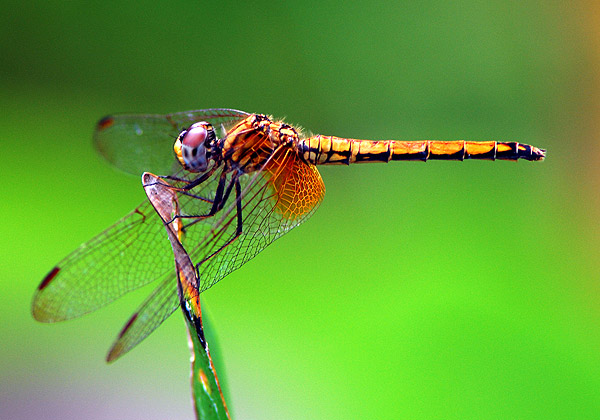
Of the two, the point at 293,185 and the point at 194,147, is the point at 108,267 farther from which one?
the point at 293,185

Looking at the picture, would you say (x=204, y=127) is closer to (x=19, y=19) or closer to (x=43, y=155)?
(x=43, y=155)

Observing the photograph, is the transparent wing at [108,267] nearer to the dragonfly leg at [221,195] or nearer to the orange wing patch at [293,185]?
the dragonfly leg at [221,195]

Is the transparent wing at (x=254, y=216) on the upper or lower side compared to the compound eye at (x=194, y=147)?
lower

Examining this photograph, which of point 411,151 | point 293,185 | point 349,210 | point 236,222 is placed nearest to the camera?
point 236,222

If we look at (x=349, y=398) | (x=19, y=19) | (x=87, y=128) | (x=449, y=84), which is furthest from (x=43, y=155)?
(x=449, y=84)

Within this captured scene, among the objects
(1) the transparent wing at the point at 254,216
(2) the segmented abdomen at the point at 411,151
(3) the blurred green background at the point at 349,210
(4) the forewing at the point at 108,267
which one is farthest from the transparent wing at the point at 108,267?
(2) the segmented abdomen at the point at 411,151

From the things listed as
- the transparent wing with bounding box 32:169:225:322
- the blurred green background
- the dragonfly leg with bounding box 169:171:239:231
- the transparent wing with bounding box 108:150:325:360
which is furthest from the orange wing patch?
the blurred green background

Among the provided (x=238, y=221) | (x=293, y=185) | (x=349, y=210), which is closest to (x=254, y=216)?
(x=238, y=221)
